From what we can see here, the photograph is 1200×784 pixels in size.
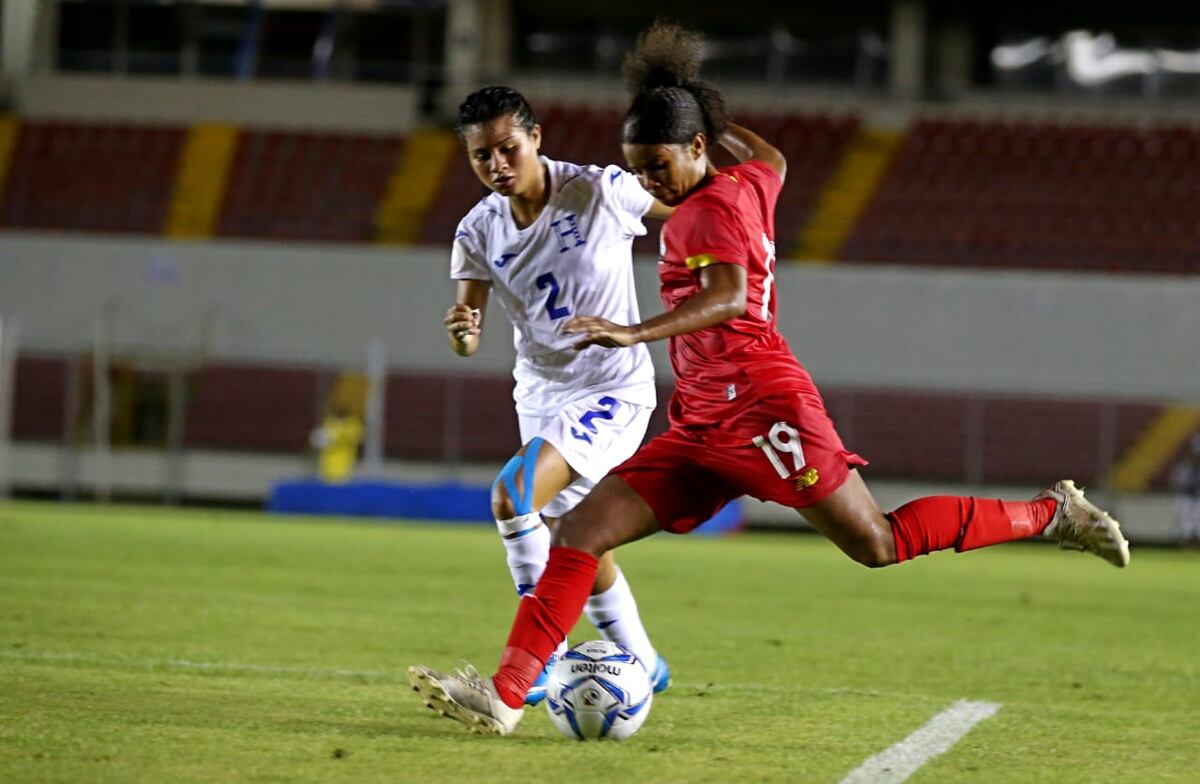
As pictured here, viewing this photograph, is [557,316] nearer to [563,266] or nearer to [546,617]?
[563,266]

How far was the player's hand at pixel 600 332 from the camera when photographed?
5.07 metres

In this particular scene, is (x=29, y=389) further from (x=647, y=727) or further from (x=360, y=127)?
(x=647, y=727)

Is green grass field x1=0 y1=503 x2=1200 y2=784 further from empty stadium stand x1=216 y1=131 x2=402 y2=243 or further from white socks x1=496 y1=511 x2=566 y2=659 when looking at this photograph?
empty stadium stand x1=216 y1=131 x2=402 y2=243

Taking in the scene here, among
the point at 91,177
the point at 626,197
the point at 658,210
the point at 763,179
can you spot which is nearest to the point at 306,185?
the point at 91,177

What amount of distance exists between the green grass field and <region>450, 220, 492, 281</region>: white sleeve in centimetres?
154

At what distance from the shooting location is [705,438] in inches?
220

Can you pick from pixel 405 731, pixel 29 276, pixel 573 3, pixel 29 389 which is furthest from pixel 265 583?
pixel 573 3

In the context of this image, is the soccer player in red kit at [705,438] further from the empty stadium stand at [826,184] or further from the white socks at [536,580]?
the empty stadium stand at [826,184]

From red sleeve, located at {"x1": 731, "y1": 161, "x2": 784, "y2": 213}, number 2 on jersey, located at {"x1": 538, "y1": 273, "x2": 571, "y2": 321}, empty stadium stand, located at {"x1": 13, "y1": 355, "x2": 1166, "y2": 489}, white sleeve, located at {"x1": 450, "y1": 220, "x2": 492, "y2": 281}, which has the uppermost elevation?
red sleeve, located at {"x1": 731, "y1": 161, "x2": 784, "y2": 213}

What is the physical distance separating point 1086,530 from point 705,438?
139 cm

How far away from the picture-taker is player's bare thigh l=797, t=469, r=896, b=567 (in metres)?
5.57

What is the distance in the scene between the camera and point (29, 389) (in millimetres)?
24094

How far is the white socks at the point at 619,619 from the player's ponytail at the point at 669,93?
168cm

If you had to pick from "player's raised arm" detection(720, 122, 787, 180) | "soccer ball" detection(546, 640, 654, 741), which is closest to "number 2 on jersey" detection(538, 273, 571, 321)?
"player's raised arm" detection(720, 122, 787, 180)
